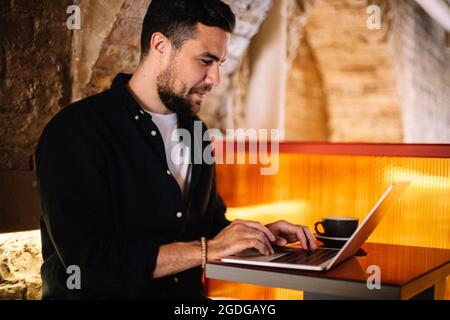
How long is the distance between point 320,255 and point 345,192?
0.87 m

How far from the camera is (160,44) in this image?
204cm

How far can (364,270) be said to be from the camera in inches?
55.2

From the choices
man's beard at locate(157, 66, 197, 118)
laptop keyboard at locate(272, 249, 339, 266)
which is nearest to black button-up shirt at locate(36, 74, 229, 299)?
man's beard at locate(157, 66, 197, 118)

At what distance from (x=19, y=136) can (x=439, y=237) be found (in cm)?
174

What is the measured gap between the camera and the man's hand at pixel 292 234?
1.67 m

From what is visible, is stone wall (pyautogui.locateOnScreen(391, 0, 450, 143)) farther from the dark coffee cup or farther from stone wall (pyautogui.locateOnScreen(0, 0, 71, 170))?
the dark coffee cup

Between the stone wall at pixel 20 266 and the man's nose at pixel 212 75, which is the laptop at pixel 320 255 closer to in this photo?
the man's nose at pixel 212 75

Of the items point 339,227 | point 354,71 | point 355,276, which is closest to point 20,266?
point 339,227

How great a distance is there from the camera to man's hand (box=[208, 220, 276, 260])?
4.83ft

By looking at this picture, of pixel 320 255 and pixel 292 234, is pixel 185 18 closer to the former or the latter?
pixel 292 234

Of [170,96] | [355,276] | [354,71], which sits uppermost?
[354,71]

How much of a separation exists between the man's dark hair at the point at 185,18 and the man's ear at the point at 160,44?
2cm

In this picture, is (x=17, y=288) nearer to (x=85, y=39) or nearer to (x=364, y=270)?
(x=85, y=39)

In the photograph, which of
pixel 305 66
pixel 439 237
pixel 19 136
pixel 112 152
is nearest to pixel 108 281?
pixel 112 152
